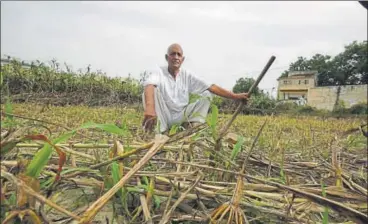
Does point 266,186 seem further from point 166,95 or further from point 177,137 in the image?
point 166,95

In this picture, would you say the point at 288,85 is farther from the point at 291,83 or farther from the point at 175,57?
the point at 175,57

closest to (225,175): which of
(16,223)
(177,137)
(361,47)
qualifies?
(177,137)

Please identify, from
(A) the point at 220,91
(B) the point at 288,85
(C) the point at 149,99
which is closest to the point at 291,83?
(B) the point at 288,85

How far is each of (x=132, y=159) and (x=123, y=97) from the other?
3688 millimetres

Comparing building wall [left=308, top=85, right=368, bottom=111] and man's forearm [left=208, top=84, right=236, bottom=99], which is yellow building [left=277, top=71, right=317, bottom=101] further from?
building wall [left=308, top=85, right=368, bottom=111]

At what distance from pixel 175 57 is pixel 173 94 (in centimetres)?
32

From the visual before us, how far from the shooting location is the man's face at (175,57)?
3201 mm

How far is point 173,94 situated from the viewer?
3.33 meters

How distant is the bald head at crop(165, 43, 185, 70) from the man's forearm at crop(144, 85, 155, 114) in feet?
1.41

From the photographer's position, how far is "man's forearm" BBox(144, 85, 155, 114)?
261 centimetres

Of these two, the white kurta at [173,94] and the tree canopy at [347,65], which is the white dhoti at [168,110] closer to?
the white kurta at [173,94]

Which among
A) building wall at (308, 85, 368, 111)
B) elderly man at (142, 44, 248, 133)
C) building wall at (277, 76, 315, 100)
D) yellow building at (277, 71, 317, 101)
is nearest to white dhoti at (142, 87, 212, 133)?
elderly man at (142, 44, 248, 133)

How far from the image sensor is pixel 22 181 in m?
0.59

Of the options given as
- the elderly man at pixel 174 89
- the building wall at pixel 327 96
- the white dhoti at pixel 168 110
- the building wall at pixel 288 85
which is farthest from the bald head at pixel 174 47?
the building wall at pixel 327 96
